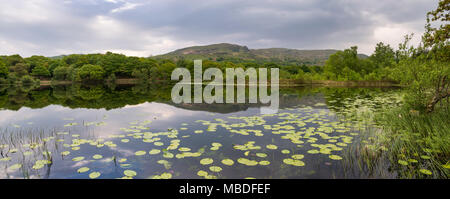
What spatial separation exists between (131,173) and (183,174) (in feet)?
→ 3.63

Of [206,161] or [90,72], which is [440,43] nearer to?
[206,161]

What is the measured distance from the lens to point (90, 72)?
5984 cm

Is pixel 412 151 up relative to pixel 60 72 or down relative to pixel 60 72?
down

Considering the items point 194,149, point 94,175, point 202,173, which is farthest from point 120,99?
point 202,173

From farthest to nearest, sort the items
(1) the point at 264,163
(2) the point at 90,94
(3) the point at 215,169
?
(2) the point at 90,94, (1) the point at 264,163, (3) the point at 215,169

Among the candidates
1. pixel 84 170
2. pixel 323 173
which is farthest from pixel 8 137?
pixel 323 173

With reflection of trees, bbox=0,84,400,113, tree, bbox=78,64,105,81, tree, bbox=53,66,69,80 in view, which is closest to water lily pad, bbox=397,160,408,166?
reflection of trees, bbox=0,84,400,113

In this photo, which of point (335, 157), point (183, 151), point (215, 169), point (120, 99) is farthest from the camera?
point (120, 99)

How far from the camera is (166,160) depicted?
5191mm

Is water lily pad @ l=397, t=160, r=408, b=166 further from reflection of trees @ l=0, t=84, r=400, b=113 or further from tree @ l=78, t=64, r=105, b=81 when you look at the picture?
tree @ l=78, t=64, r=105, b=81

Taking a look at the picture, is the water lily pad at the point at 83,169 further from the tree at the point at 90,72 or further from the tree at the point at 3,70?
the tree at the point at 3,70

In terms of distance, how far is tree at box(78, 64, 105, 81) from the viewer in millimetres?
59781

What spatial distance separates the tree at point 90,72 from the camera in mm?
59781
